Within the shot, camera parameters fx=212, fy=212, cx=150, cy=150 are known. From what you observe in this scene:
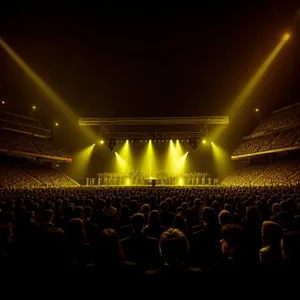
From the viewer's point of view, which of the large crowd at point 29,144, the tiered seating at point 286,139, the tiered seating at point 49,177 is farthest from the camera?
the tiered seating at point 49,177

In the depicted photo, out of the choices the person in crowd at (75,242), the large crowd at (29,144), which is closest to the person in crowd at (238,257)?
the person in crowd at (75,242)

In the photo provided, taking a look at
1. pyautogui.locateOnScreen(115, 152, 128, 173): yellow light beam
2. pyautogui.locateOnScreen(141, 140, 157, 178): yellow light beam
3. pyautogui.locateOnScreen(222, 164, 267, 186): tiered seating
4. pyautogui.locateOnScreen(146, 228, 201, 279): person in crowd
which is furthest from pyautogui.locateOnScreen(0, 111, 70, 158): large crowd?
pyautogui.locateOnScreen(146, 228, 201, 279): person in crowd

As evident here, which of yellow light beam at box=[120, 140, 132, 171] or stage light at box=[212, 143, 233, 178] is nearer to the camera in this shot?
stage light at box=[212, 143, 233, 178]

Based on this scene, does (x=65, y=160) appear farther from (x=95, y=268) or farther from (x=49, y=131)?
(x=95, y=268)

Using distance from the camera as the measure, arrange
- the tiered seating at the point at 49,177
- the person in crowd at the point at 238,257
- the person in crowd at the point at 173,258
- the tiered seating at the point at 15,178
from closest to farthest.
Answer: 1. the person in crowd at the point at 173,258
2. the person in crowd at the point at 238,257
3. the tiered seating at the point at 15,178
4. the tiered seating at the point at 49,177

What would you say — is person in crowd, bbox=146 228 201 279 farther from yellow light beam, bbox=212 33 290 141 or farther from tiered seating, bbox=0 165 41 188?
tiered seating, bbox=0 165 41 188

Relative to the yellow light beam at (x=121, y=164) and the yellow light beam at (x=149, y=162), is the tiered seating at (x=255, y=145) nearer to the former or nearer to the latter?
the yellow light beam at (x=149, y=162)

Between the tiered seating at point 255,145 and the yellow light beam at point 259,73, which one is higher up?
the yellow light beam at point 259,73

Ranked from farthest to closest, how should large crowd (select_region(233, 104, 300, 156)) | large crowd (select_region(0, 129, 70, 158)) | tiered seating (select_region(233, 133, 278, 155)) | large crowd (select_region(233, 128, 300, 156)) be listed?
tiered seating (select_region(233, 133, 278, 155)) < large crowd (select_region(233, 104, 300, 156)) < large crowd (select_region(0, 129, 70, 158)) < large crowd (select_region(233, 128, 300, 156))

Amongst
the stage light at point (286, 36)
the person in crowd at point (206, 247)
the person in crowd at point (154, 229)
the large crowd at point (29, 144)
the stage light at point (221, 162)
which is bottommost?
the person in crowd at point (206, 247)

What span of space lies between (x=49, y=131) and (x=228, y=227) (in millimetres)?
37943

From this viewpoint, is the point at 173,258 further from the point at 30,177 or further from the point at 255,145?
the point at 255,145

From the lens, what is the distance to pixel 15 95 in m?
29.7

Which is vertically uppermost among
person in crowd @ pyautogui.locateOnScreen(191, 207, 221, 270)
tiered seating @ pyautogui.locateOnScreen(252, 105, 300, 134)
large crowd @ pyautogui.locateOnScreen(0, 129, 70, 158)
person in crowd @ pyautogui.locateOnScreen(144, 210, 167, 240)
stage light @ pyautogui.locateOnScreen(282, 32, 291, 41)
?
stage light @ pyautogui.locateOnScreen(282, 32, 291, 41)
